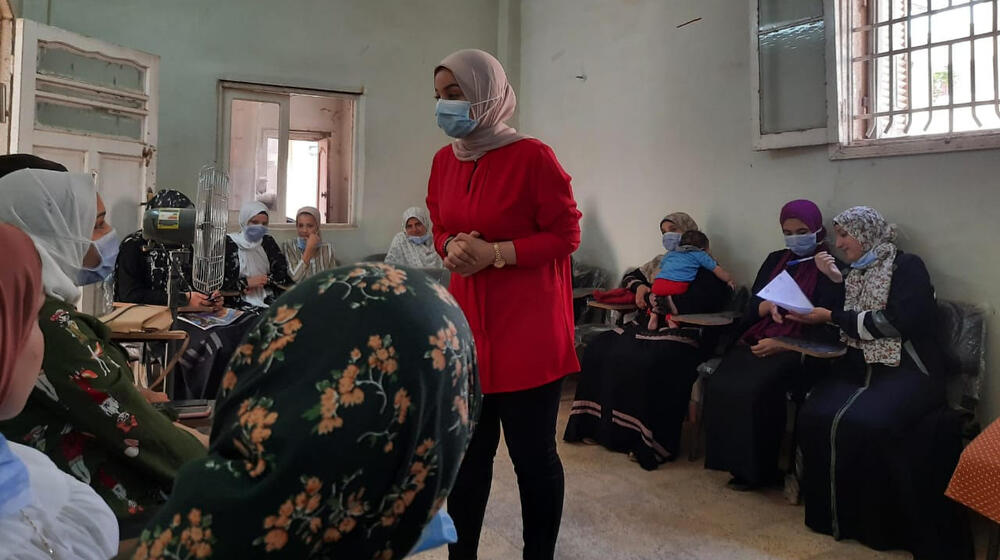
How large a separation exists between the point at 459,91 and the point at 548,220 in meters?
0.39

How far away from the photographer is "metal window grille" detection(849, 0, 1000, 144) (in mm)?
2756

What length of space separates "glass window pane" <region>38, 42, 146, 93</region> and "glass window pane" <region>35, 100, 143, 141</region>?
0.17 meters

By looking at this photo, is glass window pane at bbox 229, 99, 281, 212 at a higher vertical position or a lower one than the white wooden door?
higher

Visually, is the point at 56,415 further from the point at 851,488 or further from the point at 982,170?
the point at 982,170

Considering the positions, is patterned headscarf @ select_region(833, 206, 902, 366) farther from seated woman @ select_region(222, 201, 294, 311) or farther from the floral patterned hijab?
seated woman @ select_region(222, 201, 294, 311)

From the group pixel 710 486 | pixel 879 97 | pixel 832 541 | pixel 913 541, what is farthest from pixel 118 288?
pixel 879 97

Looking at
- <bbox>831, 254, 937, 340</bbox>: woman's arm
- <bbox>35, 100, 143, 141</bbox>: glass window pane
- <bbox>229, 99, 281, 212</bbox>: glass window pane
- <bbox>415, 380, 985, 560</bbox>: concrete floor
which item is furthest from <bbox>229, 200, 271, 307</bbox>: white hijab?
<bbox>831, 254, 937, 340</bbox>: woman's arm

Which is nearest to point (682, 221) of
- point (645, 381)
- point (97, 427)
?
point (645, 381)

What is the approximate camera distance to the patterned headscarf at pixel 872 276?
2.60 meters

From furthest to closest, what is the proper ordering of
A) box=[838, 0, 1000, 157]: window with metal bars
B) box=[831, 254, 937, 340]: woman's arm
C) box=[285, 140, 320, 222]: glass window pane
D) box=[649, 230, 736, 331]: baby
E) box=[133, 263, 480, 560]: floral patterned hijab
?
box=[285, 140, 320, 222]: glass window pane < box=[649, 230, 736, 331]: baby < box=[838, 0, 1000, 157]: window with metal bars < box=[831, 254, 937, 340]: woman's arm < box=[133, 263, 480, 560]: floral patterned hijab

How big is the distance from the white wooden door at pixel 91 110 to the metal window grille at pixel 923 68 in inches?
155

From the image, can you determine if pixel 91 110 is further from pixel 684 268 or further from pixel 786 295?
pixel 786 295

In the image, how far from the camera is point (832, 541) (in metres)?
2.40

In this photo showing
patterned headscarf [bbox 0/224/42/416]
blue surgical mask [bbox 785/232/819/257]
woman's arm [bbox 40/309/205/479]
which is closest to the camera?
patterned headscarf [bbox 0/224/42/416]
